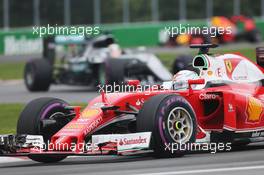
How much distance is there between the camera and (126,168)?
37.2ft

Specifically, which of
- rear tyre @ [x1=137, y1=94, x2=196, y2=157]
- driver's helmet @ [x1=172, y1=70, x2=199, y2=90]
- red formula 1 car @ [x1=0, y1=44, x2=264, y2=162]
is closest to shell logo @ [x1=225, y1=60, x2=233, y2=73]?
red formula 1 car @ [x1=0, y1=44, x2=264, y2=162]

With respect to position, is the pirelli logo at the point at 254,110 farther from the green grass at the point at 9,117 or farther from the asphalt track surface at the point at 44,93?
the asphalt track surface at the point at 44,93

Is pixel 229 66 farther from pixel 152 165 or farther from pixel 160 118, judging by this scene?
pixel 152 165

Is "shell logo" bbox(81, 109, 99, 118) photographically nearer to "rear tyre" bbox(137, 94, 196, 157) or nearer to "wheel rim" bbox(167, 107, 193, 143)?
"rear tyre" bbox(137, 94, 196, 157)

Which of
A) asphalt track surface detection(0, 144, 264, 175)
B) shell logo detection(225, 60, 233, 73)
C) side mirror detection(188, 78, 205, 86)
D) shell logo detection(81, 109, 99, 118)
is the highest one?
shell logo detection(225, 60, 233, 73)

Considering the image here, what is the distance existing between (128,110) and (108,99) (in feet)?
0.97

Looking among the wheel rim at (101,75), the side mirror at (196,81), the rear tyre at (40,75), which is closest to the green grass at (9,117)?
the side mirror at (196,81)

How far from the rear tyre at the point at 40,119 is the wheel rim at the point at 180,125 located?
146cm

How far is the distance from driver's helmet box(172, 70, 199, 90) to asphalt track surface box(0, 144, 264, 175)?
3.33ft

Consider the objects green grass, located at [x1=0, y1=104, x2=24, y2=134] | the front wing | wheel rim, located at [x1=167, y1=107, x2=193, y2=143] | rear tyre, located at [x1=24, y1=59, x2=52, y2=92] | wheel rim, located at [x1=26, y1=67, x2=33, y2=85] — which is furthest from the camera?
wheel rim, located at [x1=26, y1=67, x2=33, y2=85]

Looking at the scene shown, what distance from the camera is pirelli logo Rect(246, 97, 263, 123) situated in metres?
13.2

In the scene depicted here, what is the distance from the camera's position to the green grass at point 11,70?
35.3 m

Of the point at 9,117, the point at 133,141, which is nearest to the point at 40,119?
the point at 133,141

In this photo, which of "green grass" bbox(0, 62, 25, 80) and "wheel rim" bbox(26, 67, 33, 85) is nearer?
"wheel rim" bbox(26, 67, 33, 85)
